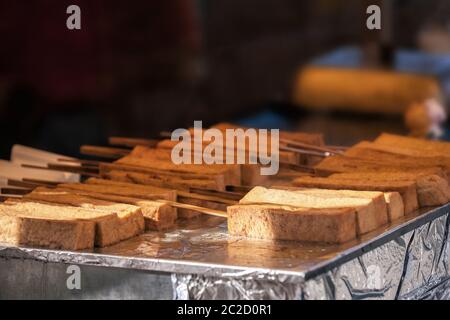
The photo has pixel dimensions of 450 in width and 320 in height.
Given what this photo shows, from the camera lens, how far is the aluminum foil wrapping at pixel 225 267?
3637 millimetres

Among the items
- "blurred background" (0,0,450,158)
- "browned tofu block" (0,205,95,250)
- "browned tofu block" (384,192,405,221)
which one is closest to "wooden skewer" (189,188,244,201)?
"browned tofu block" (384,192,405,221)

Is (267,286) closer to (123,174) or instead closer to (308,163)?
(123,174)

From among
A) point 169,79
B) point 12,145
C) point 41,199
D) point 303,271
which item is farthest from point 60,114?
point 303,271

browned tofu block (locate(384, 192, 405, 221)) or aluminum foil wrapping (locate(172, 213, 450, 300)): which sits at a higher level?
browned tofu block (locate(384, 192, 405, 221))

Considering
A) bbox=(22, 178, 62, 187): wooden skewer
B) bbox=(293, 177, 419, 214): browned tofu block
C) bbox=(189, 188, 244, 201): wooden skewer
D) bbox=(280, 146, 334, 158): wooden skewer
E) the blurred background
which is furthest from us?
the blurred background

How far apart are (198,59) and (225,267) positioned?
2.89 m

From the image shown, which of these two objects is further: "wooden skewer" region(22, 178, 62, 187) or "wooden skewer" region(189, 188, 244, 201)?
"wooden skewer" region(22, 178, 62, 187)

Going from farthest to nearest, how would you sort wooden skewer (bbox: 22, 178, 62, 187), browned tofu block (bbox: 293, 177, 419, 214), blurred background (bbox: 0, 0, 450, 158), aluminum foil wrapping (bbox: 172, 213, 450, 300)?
blurred background (bbox: 0, 0, 450, 158)
wooden skewer (bbox: 22, 178, 62, 187)
browned tofu block (bbox: 293, 177, 419, 214)
aluminum foil wrapping (bbox: 172, 213, 450, 300)

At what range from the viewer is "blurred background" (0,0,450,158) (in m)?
5.75

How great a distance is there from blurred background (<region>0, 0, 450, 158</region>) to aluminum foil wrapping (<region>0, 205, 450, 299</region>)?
5.87 feet

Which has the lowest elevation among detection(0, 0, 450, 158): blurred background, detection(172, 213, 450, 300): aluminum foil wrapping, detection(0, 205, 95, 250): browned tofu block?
detection(172, 213, 450, 300): aluminum foil wrapping

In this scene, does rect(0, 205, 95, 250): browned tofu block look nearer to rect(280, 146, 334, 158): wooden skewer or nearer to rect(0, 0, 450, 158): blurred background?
rect(280, 146, 334, 158): wooden skewer

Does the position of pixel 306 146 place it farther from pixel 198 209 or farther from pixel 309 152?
pixel 198 209

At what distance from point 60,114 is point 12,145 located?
342 mm
